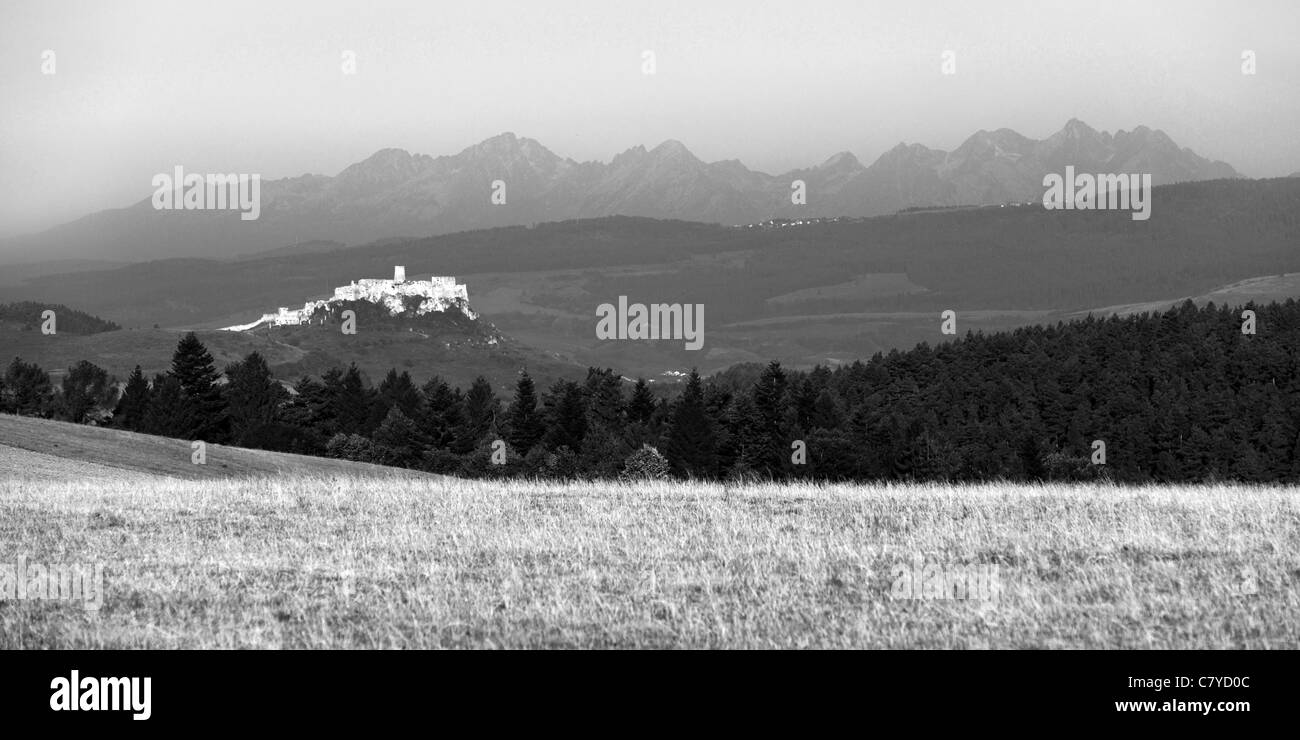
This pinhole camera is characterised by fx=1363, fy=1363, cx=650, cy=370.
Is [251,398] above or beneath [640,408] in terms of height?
above

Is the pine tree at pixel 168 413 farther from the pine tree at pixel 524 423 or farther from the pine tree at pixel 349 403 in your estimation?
the pine tree at pixel 524 423

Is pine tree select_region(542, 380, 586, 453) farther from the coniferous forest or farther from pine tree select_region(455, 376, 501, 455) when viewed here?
pine tree select_region(455, 376, 501, 455)

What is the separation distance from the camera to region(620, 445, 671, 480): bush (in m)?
111

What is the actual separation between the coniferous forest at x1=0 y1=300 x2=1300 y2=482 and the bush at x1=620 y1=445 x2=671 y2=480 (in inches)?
9.8

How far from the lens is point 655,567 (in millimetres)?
18797

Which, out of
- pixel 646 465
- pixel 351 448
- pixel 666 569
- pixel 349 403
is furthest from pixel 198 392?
pixel 666 569

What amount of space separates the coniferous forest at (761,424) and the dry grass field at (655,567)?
84.0m

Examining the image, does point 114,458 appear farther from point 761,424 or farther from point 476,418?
point 476,418

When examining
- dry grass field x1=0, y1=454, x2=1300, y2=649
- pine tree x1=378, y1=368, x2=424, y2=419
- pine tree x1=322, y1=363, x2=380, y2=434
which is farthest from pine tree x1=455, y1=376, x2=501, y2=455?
dry grass field x1=0, y1=454, x2=1300, y2=649

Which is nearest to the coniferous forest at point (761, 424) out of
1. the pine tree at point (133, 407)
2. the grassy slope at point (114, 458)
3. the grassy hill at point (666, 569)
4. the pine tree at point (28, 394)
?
the pine tree at point (133, 407)

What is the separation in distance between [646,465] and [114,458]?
63414 mm
